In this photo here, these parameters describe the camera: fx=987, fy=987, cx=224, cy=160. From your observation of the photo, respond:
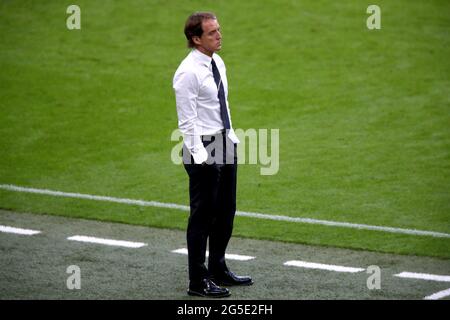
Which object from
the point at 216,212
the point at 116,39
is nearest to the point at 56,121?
the point at 116,39

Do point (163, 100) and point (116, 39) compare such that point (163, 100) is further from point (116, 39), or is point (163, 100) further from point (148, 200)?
point (148, 200)

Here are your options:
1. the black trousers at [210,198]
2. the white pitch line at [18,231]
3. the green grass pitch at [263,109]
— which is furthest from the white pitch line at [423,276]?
the white pitch line at [18,231]

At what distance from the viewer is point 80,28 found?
1758cm

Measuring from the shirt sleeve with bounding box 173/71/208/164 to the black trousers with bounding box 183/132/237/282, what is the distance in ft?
0.53

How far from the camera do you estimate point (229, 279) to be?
7734mm

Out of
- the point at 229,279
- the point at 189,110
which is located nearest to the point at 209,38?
the point at 189,110

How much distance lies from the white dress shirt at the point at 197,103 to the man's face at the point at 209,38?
0.19ft

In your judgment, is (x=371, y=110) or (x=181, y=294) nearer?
(x=181, y=294)

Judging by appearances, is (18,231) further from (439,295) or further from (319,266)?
(439,295)

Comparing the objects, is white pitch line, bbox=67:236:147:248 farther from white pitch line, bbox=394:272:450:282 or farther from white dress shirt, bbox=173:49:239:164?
white pitch line, bbox=394:272:450:282

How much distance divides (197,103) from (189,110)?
0.16 metres
